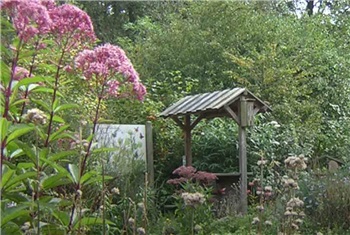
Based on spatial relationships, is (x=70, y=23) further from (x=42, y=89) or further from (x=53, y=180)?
(x=53, y=180)

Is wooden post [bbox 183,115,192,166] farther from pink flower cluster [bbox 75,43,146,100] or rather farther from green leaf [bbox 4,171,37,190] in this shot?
green leaf [bbox 4,171,37,190]

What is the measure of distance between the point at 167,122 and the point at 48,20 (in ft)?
17.7

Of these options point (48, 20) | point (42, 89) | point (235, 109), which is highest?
point (48, 20)

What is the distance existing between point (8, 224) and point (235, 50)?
23.9 feet

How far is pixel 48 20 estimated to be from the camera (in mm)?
1986

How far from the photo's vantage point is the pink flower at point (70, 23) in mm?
2131

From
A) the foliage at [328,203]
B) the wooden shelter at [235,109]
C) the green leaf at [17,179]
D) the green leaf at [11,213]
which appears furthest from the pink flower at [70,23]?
the wooden shelter at [235,109]

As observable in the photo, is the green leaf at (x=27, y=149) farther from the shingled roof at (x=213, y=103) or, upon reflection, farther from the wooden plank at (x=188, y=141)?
the wooden plank at (x=188, y=141)

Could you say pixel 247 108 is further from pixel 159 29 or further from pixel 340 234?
pixel 159 29

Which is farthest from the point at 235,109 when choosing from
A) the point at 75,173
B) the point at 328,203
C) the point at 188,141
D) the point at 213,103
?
the point at 75,173

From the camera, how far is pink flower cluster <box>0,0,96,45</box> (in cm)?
192

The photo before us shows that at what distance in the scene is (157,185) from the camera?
6609 millimetres

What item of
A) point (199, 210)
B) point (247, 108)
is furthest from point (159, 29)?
point (199, 210)

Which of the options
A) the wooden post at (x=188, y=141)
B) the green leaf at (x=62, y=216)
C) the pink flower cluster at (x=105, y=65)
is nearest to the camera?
the green leaf at (x=62, y=216)
